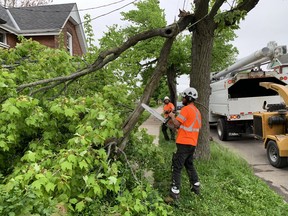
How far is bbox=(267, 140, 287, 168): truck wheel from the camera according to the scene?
785 centimetres

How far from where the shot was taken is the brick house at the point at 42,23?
18.6m

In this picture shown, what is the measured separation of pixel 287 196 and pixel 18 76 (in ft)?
17.4

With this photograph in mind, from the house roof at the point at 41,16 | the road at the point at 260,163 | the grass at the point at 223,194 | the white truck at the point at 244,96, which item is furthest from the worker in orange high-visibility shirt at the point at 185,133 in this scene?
the house roof at the point at 41,16

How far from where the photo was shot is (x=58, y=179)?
3.06 meters

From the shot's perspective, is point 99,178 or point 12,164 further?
point 12,164

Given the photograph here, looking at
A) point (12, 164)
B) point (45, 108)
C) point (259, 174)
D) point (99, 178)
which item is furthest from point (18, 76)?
point (259, 174)

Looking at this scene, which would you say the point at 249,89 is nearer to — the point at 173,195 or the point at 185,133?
the point at 185,133

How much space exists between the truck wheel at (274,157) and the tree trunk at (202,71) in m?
2.02

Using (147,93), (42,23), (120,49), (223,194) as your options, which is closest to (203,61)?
(147,93)

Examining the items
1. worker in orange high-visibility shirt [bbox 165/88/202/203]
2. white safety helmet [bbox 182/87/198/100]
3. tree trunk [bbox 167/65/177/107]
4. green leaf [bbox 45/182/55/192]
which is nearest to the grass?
worker in orange high-visibility shirt [bbox 165/88/202/203]

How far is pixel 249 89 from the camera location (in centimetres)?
1266

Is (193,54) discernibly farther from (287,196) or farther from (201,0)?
(287,196)

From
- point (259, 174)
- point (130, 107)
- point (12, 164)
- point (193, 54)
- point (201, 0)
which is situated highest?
point (201, 0)

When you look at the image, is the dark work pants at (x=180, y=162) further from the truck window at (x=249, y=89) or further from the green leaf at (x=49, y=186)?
the truck window at (x=249, y=89)
